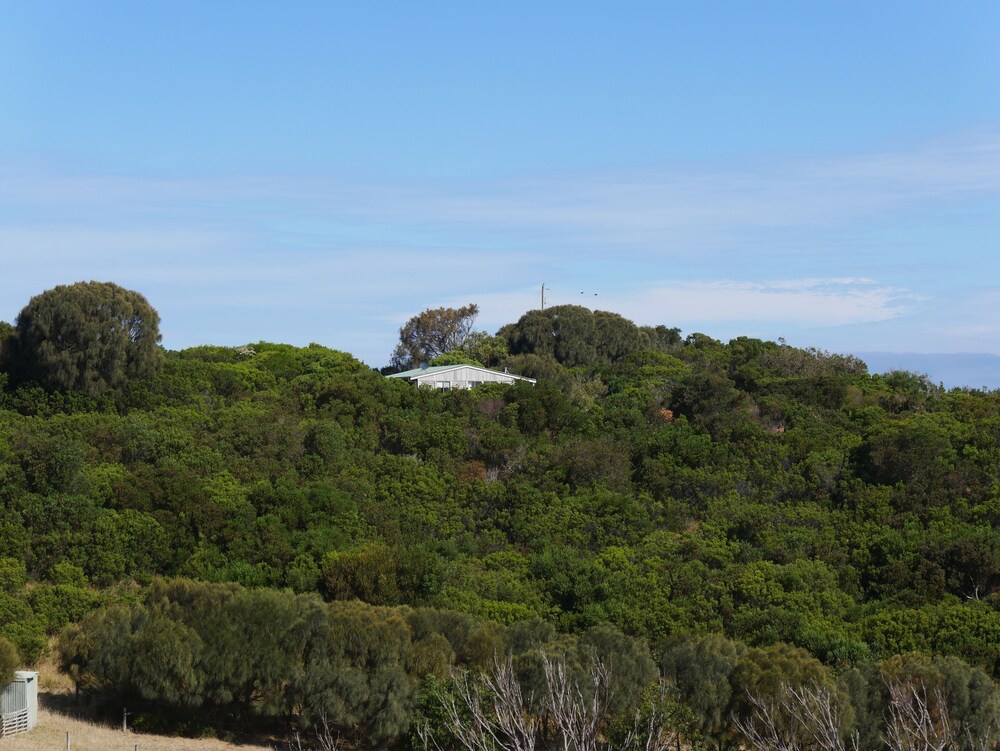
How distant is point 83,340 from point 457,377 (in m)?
15.1

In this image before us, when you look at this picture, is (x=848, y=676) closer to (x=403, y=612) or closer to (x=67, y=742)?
(x=403, y=612)

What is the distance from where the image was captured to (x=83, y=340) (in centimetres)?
4062

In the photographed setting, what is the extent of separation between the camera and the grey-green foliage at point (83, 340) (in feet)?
133

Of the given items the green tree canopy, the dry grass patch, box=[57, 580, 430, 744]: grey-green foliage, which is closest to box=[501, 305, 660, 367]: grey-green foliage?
the green tree canopy

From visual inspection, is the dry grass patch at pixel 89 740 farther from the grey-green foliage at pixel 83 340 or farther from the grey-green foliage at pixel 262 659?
the grey-green foliage at pixel 83 340

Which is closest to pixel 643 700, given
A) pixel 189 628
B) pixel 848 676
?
pixel 848 676

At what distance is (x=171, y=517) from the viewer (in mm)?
32312

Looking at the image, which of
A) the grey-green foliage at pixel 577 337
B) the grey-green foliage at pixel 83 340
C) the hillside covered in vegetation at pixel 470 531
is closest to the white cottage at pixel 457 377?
the hillside covered in vegetation at pixel 470 531

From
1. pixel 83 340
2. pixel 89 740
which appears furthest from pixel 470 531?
pixel 83 340

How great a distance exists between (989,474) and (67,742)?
2598 cm

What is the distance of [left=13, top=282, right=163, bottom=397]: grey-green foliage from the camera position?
40.4 meters

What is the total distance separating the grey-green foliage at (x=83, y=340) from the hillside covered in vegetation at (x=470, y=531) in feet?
1.62

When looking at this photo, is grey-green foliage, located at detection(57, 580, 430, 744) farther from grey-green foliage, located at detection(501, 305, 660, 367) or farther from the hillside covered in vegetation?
grey-green foliage, located at detection(501, 305, 660, 367)

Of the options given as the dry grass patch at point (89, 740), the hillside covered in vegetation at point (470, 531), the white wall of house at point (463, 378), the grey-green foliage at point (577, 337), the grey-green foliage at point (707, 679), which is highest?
the grey-green foliage at point (577, 337)
